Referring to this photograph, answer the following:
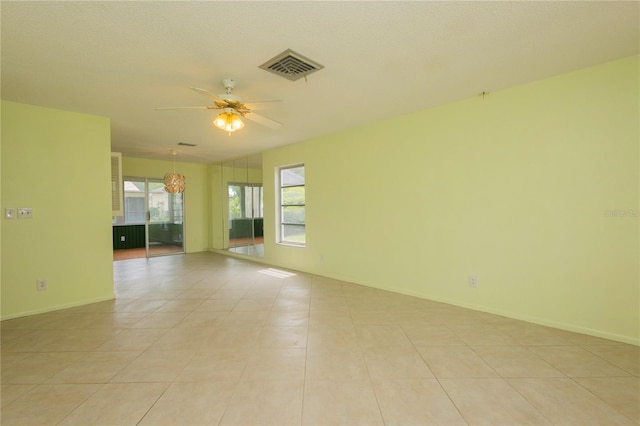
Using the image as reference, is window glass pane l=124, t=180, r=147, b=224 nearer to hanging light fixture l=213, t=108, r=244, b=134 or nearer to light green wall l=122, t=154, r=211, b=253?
light green wall l=122, t=154, r=211, b=253

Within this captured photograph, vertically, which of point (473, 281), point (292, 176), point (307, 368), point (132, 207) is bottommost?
point (307, 368)

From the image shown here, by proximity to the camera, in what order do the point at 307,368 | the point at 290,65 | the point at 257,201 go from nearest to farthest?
1. the point at 307,368
2. the point at 290,65
3. the point at 257,201

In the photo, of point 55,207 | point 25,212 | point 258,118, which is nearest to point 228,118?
point 258,118

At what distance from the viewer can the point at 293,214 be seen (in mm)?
5969

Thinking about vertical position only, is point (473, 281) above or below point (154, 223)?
below

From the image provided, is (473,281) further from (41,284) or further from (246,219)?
(246,219)

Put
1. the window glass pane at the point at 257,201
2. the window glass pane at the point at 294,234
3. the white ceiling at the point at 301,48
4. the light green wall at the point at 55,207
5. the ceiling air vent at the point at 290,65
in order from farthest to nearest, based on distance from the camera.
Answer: the window glass pane at the point at 257,201 → the window glass pane at the point at 294,234 → the light green wall at the point at 55,207 → the ceiling air vent at the point at 290,65 → the white ceiling at the point at 301,48

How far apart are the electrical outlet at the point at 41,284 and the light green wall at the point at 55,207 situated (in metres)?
0.04

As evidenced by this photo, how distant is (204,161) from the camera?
7676 mm

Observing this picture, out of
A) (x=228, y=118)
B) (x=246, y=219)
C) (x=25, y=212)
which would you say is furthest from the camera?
(x=246, y=219)

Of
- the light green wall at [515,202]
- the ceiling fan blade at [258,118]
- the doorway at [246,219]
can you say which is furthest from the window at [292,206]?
the ceiling fan blade at [258,118]

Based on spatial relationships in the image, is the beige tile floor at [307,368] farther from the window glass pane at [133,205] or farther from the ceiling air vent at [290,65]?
A: the window glass pane at [133,205]

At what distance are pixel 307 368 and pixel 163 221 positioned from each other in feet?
23.6

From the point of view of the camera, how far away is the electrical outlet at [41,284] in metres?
3.48
